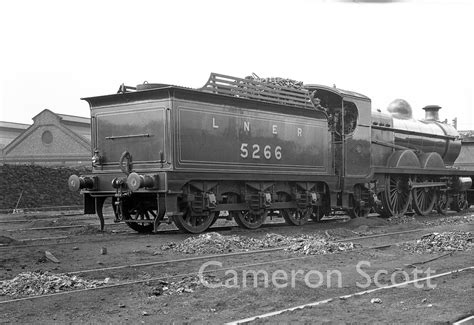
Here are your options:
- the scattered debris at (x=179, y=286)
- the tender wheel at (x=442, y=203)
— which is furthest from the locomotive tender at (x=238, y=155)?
the scattered debris at (x=179, y=286)

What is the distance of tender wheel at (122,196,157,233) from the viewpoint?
12211mm

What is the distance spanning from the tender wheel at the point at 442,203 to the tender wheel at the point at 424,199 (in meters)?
0.33

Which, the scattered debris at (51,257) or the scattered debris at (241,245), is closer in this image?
the scattered debris at (51,257)

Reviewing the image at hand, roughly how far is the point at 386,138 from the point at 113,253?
34.3ft

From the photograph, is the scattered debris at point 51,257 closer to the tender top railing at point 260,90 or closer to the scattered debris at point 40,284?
the scattered debris at point 40,284

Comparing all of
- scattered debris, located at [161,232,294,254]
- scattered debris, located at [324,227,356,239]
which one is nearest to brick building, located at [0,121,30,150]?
scattered debris, located at [324,227,356,239]

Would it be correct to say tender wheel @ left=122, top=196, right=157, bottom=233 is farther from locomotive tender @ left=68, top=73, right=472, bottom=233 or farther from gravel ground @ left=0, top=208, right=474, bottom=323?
gravel ground @ left=0, top=208, right=474, bottom=323

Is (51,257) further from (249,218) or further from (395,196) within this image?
(395,196)

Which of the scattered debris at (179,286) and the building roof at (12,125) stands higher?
the building roof at (12,125)

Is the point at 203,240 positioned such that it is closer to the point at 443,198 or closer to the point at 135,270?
the point at 135,270

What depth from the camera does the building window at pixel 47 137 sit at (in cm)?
4247

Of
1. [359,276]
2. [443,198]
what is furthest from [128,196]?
[443,198]

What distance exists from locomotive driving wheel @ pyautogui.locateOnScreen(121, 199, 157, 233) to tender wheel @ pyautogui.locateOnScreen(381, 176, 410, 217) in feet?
24.2

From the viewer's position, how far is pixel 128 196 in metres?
11.7
